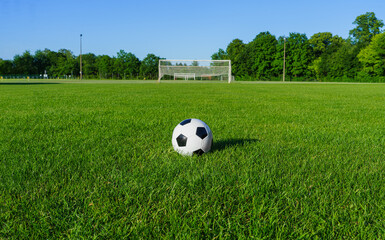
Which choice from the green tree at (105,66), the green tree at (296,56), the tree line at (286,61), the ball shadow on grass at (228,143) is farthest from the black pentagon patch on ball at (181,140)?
the green tree at (105,66)

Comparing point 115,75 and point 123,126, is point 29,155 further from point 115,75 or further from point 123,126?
point 115,75

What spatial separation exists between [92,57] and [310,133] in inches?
4462

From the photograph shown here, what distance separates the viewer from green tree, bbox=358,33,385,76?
165 ft

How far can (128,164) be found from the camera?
2.73m

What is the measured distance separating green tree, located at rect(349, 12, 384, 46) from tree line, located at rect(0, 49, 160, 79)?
57.3 metres

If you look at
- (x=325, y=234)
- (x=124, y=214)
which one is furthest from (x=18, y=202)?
(x=325, y=234)

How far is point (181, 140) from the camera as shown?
3.10 m

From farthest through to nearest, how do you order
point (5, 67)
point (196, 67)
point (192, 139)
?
point (5, 67), point (196, 67), point (192, 139)

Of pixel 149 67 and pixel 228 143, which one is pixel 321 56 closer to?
pixel 149 67

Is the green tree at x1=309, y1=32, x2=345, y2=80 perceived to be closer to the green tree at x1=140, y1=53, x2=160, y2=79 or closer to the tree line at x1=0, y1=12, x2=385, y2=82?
the tree line at x1=0, y1=12, x2=385, y2=82

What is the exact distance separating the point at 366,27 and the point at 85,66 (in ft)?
293

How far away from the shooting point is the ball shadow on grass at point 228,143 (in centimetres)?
340

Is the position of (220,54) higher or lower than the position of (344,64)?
higher

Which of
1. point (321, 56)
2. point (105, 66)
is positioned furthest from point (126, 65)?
point (321, 56)
